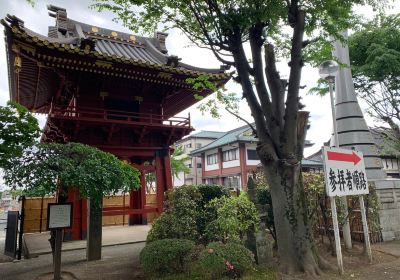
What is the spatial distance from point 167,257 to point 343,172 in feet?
13.5

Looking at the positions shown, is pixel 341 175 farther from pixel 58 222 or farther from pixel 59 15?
pixel 59 15

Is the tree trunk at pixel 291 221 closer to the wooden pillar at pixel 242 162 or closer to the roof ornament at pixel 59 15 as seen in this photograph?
the roof ornament at pixel 59 15

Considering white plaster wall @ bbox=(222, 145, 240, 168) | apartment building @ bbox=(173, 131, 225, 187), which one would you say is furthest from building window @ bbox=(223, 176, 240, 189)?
apartment building @ bbox=(173, 131, 225, 187)

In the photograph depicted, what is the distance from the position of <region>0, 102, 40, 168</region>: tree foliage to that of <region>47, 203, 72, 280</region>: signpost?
1370mm

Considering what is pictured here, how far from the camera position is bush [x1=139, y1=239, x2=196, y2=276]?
584 centimetres

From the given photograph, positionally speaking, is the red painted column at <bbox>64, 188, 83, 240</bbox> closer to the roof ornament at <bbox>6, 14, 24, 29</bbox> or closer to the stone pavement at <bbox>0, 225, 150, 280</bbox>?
the stone pavement at <bbox>0, 225, 150, 280</bbox>

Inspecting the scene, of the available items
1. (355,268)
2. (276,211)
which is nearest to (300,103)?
(276,211)

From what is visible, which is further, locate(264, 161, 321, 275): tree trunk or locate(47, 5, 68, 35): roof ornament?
locate(47, 5, 68, 35): roof ornament

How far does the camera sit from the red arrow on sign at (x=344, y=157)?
20.4 ft

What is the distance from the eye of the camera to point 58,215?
619 centimetres

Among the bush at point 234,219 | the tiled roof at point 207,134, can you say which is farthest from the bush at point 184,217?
the tiled roof at point 207,134

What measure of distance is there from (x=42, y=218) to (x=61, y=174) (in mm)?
10170

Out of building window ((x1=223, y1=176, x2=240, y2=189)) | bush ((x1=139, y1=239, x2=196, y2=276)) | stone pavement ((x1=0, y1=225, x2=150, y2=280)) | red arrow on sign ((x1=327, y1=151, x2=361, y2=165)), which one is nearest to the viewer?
bush ((x1=139, y1=239, x2=196, y2=276))

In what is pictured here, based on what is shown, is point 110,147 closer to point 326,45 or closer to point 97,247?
point 97,247
